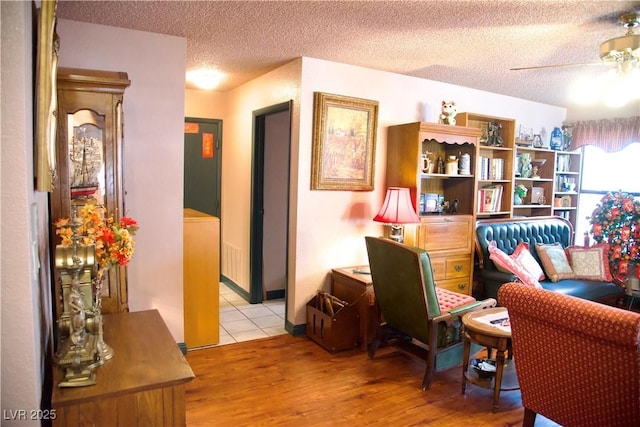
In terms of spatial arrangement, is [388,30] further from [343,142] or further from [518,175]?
A: [518,175]

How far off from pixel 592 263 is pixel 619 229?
1.42 feet

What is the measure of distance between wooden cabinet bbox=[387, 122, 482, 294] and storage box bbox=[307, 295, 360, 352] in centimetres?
93

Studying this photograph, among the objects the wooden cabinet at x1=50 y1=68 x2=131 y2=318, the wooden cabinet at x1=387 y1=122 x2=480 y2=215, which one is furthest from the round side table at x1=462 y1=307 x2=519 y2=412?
the wooden cabinet at x1=50 y1=68 x2=131 y2=318

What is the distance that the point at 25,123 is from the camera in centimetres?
128

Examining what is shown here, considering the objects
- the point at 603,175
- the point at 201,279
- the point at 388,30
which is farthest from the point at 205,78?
the point at 603,175

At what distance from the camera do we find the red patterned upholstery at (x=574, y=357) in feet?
6.01

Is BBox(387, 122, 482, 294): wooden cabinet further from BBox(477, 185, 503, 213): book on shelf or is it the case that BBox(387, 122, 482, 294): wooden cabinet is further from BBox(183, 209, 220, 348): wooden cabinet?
BBox(183, 209, 220, 348): wooden cabinet

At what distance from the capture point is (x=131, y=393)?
158 centimetres

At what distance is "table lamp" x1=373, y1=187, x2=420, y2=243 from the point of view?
12.3 ft

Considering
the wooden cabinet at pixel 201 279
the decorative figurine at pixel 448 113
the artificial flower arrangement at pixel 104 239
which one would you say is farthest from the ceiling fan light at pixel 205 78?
the artificial flower arrangement at pixel 104 239

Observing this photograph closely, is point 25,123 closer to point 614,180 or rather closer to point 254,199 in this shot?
point 254,199

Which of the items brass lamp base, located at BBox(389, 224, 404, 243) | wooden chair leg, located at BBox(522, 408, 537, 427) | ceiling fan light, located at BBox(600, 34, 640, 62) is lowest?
wooden chair leg, located at BBox(522, 408, 537, 427)

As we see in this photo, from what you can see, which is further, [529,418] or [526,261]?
[526,261]

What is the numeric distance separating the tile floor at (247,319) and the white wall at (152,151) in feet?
2.33
